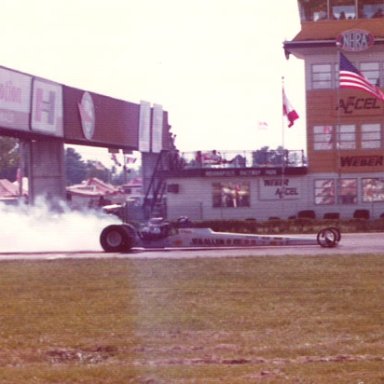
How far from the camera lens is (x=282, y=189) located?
45000mm

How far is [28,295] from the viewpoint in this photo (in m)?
14.6

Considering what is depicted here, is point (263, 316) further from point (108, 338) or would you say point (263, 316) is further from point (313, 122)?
point (313, 122)

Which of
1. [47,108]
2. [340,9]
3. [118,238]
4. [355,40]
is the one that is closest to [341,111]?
[355,40]

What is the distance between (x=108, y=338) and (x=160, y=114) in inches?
1877

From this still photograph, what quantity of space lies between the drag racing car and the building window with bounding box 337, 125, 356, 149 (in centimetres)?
2131

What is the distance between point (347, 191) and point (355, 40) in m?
7.45

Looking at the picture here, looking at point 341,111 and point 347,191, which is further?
point 347,191

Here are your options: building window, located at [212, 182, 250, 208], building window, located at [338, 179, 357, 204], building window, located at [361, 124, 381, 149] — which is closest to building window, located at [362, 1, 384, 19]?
building window, located at [361, 124, 381, 149]

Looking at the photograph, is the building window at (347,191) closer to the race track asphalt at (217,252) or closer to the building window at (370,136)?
the building window at (370,136)

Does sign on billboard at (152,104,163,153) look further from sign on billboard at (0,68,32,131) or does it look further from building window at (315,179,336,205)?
sign on billboard at (0,68,32,131)

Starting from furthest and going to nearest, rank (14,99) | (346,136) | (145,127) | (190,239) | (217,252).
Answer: (145,127) < (346,136) < (14,99) < (190,239) < (217,252)

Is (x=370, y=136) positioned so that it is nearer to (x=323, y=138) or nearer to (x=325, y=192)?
(x=323, y=138)

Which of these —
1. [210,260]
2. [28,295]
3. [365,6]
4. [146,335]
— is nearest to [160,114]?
[365,6]

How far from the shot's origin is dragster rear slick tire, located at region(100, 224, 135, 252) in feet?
77.1
